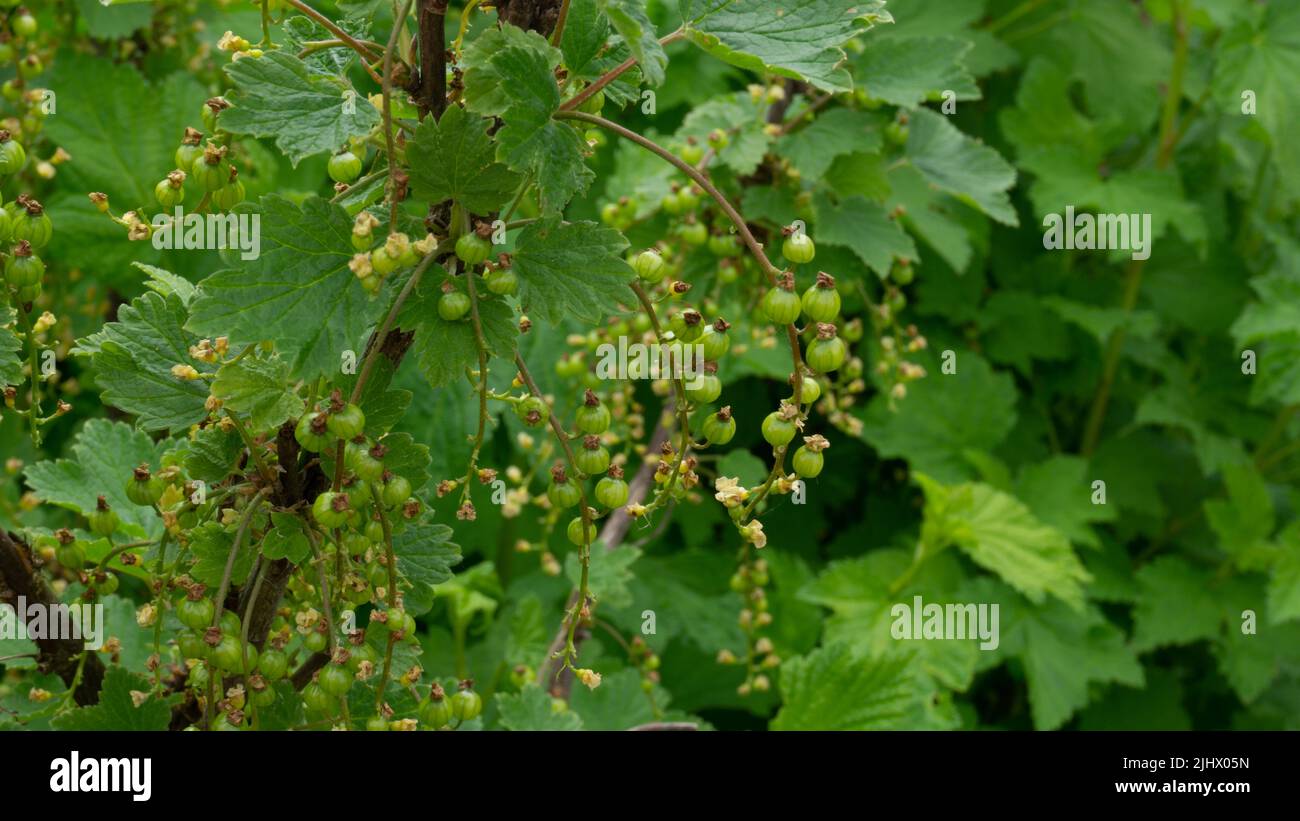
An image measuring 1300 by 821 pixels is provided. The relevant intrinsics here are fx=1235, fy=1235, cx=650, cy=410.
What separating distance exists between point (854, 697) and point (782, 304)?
38.1 inches

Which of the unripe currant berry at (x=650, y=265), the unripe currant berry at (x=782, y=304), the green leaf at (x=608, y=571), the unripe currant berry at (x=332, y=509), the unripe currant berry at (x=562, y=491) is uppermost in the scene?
the unripe currant berry at (x=650, y=265)

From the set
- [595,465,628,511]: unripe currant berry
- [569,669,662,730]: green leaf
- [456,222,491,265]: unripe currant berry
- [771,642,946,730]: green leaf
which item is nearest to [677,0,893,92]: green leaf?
[456,222,491,265]: unripe currant berry

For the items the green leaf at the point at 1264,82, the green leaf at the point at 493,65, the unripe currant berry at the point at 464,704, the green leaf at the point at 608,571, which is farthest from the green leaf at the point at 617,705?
the green leaf at the point at 1264,82

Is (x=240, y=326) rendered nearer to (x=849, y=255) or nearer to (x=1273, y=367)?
(x=849, y=255)

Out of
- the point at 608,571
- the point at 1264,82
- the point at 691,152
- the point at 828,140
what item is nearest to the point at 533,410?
the point at 608,571

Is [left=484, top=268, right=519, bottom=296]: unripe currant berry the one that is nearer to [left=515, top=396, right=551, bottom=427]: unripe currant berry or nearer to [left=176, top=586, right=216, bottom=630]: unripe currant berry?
[left=515, top=396, right=551, bottom=427]: unripe currant berry

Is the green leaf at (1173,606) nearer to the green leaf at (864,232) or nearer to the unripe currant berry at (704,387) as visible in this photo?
the green leaf at (864,232)

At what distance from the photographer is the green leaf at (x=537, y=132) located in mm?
847

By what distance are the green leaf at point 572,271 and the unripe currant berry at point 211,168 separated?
8.7 inches

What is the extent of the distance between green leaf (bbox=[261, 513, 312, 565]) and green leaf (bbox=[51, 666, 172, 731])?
7.4 inches

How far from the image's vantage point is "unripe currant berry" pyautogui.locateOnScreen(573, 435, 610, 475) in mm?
943

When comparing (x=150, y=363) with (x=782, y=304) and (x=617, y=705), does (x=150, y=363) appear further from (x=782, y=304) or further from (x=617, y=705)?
(x=617, y=705)

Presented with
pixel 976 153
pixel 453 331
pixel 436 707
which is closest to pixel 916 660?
pixel 976 153
